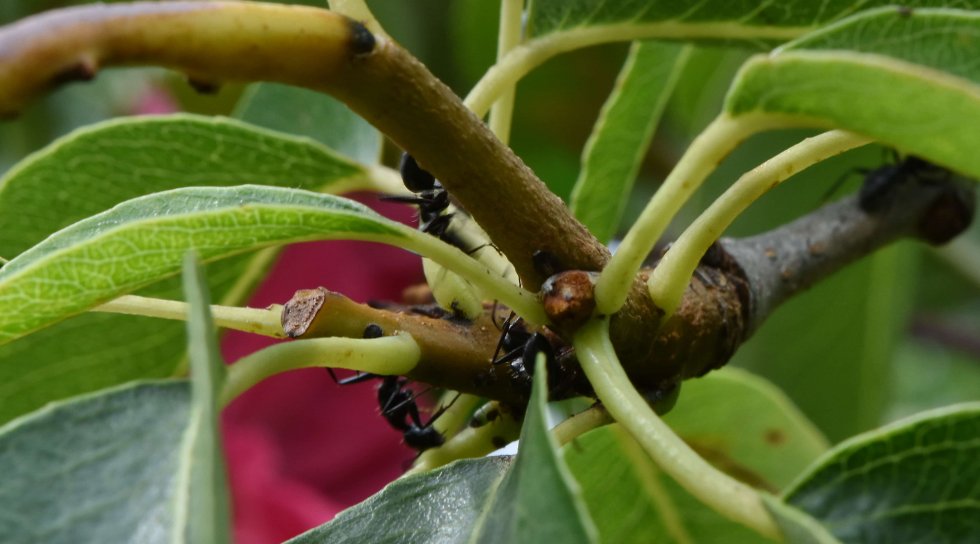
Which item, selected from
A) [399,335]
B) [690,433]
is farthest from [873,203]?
[399,335]

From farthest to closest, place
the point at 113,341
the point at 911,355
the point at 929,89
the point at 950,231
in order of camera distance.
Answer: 1. the point at 911,355
2. the point at 950,231
3. the point at 113,341
4. the point at 929,89

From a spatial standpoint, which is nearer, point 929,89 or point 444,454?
point 929,89

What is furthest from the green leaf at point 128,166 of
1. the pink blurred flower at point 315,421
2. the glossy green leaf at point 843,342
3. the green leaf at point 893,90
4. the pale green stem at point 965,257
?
the pale green stem at point 965,257

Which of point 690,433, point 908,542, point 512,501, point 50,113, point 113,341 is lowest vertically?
point 908,542

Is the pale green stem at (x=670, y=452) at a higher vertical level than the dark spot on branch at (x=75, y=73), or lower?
lower

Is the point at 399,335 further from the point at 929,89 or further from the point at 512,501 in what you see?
the point at 929,89

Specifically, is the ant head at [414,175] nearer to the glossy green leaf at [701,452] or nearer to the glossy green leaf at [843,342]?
the glossy green leaf at [701,452]

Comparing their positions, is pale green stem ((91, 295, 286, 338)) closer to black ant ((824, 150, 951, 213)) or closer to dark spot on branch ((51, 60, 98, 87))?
dark spot on branch ((51, 60, 98, 87))

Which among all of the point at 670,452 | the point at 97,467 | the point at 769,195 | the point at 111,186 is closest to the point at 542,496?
the point at 670,452

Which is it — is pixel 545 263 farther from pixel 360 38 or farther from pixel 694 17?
pixel 694 17
